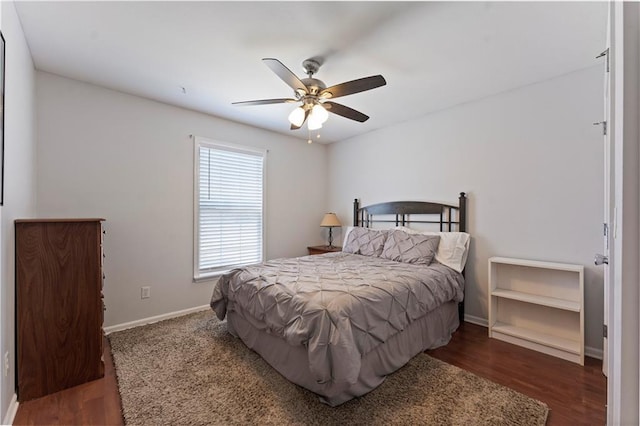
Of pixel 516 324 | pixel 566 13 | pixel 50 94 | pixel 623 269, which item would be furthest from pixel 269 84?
pixel 516 324

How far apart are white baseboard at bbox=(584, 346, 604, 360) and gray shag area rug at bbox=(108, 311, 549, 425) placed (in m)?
1.11

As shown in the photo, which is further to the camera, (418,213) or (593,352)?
(418,213)

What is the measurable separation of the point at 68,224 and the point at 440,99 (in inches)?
143

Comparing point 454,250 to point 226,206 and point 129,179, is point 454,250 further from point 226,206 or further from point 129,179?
point 129,179

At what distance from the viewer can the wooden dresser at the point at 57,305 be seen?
1860mm

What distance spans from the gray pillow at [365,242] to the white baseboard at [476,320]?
1.23 m

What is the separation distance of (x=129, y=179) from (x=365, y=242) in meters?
2.85

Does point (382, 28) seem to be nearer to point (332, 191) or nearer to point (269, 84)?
point (269, 84)

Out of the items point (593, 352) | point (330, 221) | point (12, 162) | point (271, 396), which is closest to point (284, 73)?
point (12, 162)

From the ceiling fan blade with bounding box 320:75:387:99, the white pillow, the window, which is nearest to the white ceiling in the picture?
the ceiling fan blade with bounding box 320:75:387:99

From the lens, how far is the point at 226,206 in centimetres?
383

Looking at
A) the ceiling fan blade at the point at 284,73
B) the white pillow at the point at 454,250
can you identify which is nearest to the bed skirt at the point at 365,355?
the white pillow at the point at 454,250

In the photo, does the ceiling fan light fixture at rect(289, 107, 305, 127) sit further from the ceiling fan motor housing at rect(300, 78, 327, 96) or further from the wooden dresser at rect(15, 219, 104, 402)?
the wooden dresser at rect(15, 219, 104, 402)

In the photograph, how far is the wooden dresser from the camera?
1.86m
